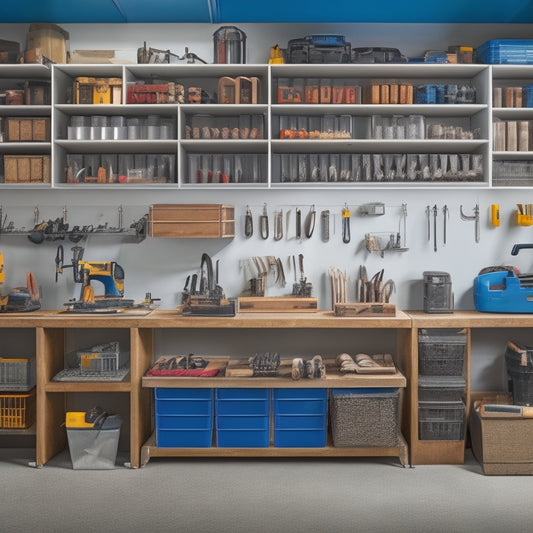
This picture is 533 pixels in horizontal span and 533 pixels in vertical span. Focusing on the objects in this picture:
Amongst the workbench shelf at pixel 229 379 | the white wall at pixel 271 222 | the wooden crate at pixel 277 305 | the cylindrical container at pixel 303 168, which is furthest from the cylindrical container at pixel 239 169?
the workbench shelf at pixel 229 379

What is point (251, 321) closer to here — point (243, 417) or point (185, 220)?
point (243, 417)

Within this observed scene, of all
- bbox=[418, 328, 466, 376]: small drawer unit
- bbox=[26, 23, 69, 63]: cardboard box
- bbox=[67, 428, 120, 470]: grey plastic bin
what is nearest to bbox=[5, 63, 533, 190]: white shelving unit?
bbox=[26, 23, 69, 63]: cardboard box

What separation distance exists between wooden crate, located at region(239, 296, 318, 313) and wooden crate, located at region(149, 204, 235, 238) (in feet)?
1.66

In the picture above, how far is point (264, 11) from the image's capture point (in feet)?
15.5

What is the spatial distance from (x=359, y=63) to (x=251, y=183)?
1.11 metres

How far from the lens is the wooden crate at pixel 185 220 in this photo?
186 inches

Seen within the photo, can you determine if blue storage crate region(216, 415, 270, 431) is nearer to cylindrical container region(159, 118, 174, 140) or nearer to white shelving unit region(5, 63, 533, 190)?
white shelving unit region(5, 63, 533, 190)

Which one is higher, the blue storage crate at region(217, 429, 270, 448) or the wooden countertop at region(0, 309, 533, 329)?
the wooden countertop at region(0, 309, 533, 329)

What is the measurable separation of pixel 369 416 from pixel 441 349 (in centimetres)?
65

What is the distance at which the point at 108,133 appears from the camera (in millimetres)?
4805

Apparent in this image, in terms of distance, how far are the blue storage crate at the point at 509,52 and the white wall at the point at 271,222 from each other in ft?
0.95

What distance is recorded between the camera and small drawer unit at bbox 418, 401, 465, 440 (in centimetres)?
452

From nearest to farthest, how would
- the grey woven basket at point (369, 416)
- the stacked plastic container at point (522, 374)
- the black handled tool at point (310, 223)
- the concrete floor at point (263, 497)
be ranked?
the concrete floor at point (263, 497) < the grey woven basket at point (369, 416) < the stacked plastic container at point (522, 374) < the black handled tool at point (310, 223)

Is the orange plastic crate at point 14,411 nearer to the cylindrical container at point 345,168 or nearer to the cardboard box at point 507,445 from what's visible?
the cylindrical container at point 345,168
